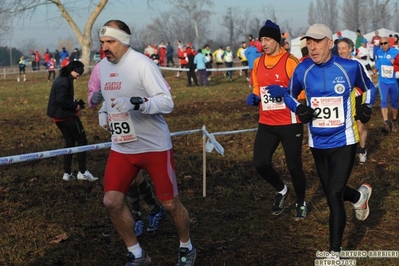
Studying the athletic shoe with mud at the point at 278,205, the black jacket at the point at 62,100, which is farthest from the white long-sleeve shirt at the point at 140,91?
the black jacket at the point at 62,100

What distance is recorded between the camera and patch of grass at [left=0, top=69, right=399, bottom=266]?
630 centimetres

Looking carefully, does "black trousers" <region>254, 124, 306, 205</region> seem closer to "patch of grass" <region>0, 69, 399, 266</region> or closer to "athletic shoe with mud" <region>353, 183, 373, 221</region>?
"patch of grass" <region>0, 69, 399, 266</region>

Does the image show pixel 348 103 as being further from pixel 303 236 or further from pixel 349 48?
pixel 349 48

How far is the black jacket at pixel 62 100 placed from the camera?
972 centimetres

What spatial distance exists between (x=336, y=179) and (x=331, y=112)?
634 millimetres

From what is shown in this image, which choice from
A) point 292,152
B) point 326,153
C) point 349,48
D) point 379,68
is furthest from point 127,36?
point 379,68

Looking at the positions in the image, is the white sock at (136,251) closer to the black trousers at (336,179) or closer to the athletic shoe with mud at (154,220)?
the athletic shoe with mud at (154,220)

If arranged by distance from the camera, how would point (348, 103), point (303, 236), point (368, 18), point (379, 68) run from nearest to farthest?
point (348, 103)
point (303, 236)
point (379, 68)
point (368, 18)

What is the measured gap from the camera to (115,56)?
570 centimetres

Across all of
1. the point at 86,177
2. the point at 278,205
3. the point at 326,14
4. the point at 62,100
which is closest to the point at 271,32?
the point at 278,205

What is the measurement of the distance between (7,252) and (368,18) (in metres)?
145

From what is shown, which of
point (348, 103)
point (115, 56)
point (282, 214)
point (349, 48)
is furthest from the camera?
point (349, 48)

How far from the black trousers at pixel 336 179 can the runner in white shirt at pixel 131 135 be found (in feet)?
4.46

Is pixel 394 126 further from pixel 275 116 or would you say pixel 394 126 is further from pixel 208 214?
pixel 208 214
